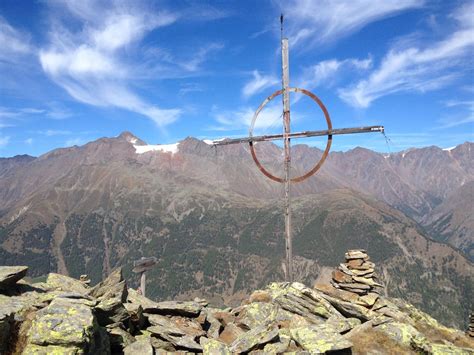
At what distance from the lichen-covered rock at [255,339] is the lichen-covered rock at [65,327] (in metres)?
6.22

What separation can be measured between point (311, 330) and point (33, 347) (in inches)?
461

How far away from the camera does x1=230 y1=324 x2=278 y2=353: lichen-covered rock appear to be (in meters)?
16.2

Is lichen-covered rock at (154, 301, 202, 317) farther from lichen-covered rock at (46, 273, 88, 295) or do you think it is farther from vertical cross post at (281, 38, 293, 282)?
vertical cross post at (281, 38, 293, 282)

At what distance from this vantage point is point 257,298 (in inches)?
947

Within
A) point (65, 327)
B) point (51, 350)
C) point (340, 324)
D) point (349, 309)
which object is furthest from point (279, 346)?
point (51, 350)

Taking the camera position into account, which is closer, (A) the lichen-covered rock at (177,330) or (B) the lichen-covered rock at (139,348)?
(B) the lichen-covered rock at (139,348)

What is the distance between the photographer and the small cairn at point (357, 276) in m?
25.2

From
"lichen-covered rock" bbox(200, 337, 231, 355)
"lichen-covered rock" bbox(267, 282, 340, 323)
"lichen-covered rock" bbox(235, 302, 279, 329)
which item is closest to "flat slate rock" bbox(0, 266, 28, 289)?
"lichen-covered rock" bbox(200, 337, 231, 355)

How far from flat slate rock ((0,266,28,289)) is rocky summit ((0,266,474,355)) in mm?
48

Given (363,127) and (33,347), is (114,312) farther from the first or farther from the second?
(363,127)

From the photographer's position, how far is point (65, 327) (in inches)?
531

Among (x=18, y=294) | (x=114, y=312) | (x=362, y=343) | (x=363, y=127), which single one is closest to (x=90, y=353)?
(x=114, y=312)

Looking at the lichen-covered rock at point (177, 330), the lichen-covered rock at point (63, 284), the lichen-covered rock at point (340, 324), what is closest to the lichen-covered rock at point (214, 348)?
the lichen-covered rock at point (177, 330)

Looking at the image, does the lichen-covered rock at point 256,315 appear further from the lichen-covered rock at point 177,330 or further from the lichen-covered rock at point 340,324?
the lichen-covered rock at point 340,324
